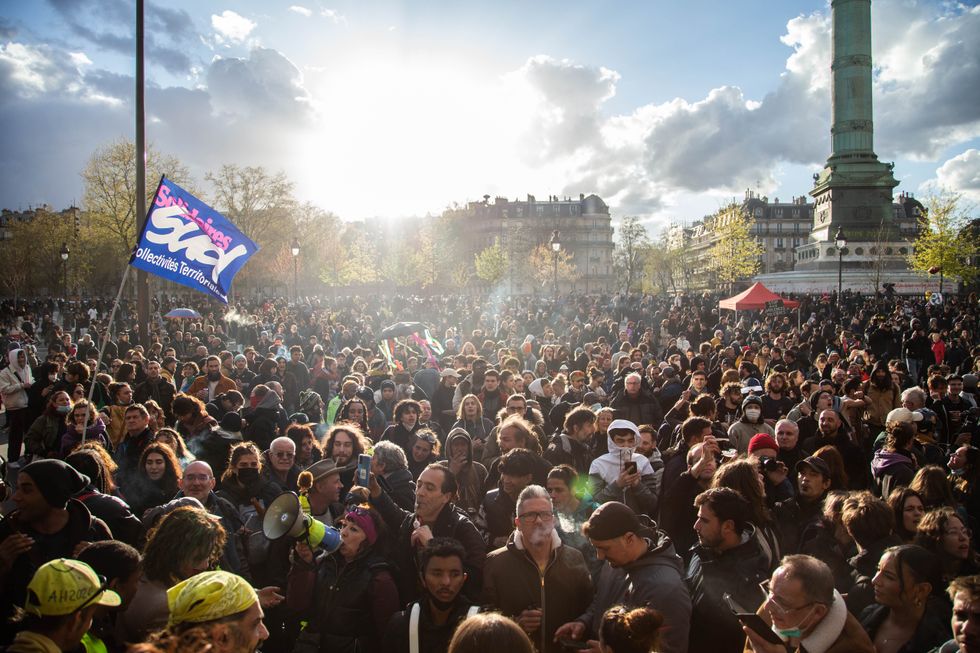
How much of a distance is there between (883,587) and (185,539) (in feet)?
11.6

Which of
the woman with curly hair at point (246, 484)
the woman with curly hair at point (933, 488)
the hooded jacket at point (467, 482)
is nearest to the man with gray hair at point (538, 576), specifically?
the hooded jacket at point (467, 482)

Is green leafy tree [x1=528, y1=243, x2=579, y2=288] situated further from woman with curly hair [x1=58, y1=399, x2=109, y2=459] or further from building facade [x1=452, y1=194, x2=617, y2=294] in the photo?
woman with curly hair [x1=58, y1=399, x2=109, y2=459]

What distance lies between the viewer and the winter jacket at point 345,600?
352 cm

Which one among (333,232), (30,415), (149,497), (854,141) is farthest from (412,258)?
(149,497)

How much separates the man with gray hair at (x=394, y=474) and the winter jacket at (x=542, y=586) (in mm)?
1558

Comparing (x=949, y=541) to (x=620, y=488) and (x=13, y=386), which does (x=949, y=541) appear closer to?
(x=620, y=488)

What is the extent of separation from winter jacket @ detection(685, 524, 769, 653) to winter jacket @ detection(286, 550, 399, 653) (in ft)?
5.40

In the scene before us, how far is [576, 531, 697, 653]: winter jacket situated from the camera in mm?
2984

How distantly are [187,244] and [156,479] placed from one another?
353 cm

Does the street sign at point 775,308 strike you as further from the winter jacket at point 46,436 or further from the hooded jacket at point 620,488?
the winter jacket at point 46,436

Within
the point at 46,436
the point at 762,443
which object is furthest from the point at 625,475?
the point at 46,436

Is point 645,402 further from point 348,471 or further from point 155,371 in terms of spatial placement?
point 155,371

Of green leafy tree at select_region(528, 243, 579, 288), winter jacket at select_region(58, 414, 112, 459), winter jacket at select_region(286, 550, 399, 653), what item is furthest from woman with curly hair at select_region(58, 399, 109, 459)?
green leafy tree at select_region(528, 243, 579, 288)

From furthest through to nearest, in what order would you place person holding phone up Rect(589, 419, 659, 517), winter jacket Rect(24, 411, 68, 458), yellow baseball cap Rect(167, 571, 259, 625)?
winter jacket Rect(24, 411, 68, 458) → person holding phone up Rect(589, 419, 659, 517) → yellow baseball cap Rect(167, 571, 259, 625)
